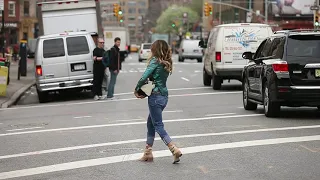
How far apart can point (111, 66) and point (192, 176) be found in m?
Answer: 13.8

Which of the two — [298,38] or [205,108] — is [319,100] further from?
[205,108]

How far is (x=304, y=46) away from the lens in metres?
15.3

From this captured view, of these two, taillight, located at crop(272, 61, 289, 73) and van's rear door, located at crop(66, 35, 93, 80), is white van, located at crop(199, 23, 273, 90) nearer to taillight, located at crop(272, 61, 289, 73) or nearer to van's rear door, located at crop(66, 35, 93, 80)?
van's rear door, located at crop(66, 35, 93, 80)

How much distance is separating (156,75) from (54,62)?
43.4 feet

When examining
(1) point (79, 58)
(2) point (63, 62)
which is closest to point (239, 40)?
(1) point (79, 58)

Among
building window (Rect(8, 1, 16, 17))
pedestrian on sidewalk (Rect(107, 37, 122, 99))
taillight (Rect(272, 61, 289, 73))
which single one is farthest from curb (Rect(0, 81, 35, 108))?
building window (Rect(8, 1, 16, 17))

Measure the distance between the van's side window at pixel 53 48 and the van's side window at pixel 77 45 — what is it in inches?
9.6

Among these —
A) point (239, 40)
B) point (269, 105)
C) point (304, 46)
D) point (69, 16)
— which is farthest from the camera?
point (69, 16)

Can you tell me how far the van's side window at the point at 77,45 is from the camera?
75.7 ft

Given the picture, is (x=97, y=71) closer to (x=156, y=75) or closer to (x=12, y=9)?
(x=156, y=75)

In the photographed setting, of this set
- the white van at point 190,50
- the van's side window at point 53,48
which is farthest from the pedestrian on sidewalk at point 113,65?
the white van at point 190,50

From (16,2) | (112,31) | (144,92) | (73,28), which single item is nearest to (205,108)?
(144,92)

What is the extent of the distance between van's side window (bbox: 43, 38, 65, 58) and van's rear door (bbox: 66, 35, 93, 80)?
217mm

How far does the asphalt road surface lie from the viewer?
9.27 metres
